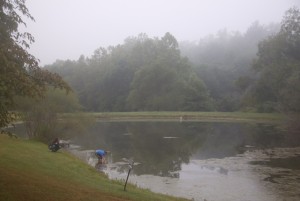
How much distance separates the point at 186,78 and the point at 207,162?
194ft

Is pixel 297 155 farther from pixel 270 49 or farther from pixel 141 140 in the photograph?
pixel 270 49

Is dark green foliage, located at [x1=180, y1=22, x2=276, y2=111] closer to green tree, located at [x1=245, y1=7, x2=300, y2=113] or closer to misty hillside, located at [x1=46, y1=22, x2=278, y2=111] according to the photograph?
misty hillside, located at [x1=46, y1=22, x2=278, y2=111]

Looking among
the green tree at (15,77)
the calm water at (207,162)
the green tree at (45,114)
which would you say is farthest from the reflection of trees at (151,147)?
the green tree at (15,77)

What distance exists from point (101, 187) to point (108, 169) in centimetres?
979

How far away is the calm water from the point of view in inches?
794

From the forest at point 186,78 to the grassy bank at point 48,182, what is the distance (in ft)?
134

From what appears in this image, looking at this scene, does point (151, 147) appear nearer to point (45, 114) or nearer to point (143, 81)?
point (45, 114)

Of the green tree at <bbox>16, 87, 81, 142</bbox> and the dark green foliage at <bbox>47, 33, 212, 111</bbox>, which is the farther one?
the dark green foliage at <bbox>47, 33, 212, 111</bbox>

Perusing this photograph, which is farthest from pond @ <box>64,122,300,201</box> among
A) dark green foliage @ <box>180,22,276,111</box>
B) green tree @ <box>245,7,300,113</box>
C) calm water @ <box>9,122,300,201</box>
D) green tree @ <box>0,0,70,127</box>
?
dark green foliage @ <box>180,22,276,111</box>

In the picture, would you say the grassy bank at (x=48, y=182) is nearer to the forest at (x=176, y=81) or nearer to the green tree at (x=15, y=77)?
the green tree at (x=15, y=77)

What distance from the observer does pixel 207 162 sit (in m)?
28.5

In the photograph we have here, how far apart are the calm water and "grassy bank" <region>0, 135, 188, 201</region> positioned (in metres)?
4.02

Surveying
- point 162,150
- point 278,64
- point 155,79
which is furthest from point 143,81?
point 162,150

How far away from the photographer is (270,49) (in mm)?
→ 66562
